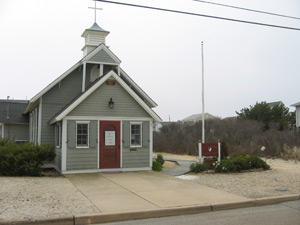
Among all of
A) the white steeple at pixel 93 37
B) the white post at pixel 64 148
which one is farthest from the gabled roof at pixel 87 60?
the white post at pixel 64 148

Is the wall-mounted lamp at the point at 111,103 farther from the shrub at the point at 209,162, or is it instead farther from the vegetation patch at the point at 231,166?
the shrub at the point at 209,162

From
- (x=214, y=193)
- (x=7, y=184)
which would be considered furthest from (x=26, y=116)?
(x=214, y=193)

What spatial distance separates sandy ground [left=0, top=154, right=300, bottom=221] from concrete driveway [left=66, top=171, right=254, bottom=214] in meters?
0.42

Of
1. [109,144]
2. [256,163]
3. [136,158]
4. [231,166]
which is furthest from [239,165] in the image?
[109,144]

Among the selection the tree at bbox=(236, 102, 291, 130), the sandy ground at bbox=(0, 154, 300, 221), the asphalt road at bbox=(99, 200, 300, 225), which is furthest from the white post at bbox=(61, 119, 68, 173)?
the tree at bbox=(236, 102, 291, 130)

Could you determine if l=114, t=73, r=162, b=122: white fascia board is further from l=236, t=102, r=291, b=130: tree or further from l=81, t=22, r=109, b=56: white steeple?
l=236, t=102, r=291, b=130: tree

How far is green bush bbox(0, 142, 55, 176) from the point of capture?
42.1 feet

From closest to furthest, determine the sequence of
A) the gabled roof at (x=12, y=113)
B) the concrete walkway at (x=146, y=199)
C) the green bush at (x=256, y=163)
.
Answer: the concrete walkway at (x=146, y=199) < the green bush at (x=256, y=163) < the gabled roof at (x=12, y=113)

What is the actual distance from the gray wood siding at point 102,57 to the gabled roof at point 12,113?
8950 mm

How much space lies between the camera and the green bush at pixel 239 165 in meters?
Answer: 14.3

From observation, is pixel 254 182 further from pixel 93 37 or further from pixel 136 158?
pixel 93 37

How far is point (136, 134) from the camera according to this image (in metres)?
15.0

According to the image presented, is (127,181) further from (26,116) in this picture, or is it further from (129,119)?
(26,116)

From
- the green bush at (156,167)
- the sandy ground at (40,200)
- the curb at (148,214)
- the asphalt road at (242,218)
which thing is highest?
the green bush at (156,167)
